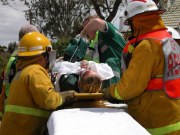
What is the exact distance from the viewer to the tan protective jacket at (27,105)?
375 cm

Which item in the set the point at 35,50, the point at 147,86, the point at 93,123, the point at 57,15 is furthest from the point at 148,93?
the point at 57,15

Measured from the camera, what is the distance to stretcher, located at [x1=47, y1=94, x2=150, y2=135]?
9.19ft

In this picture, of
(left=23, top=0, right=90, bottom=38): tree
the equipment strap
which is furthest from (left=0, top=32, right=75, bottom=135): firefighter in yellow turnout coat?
(left=23, top=0, right=90, bottom=38): tree

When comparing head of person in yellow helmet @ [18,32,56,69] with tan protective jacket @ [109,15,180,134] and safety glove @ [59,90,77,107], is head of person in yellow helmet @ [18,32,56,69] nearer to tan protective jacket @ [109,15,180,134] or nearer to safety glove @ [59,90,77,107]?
safety glove @ [59,90,77,107]

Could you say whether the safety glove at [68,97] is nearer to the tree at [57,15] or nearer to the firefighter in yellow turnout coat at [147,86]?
the firefighter in yellow turnout coat at [147,86]

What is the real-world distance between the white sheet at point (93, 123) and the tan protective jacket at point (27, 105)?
58 cm

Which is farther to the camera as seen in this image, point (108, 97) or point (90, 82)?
point (90, 82)

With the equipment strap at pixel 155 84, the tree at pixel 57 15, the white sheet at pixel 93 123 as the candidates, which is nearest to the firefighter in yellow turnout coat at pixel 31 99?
the white sheet at pixel 93 123

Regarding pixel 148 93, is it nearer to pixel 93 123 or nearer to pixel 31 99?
pixel 93 123

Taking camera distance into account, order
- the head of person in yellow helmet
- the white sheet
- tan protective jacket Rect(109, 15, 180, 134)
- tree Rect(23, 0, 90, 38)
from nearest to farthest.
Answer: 1. the white sheet
2. tan protective jacket Rect(109, 15, 180, 134)
3. the head of person in yellow helmet
4. tree Rect(23, 0, 90, 38)

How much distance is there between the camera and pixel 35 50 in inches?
163

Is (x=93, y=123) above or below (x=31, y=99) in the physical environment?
above

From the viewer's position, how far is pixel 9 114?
12.9 feet

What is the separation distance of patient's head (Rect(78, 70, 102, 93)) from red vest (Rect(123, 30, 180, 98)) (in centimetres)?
52
